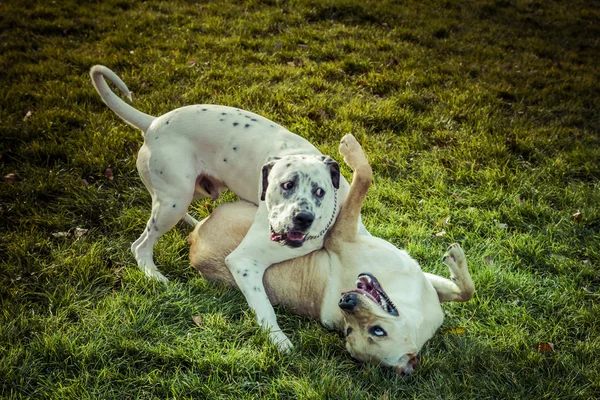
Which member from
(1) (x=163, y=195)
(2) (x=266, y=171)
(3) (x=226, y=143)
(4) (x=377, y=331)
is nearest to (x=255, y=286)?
(2) (x=266, y=171)

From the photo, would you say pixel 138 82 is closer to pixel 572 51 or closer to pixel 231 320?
pixel 231 320

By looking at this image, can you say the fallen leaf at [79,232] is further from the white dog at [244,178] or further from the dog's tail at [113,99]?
the dog's tail at [113,99]

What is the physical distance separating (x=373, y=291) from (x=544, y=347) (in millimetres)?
1264

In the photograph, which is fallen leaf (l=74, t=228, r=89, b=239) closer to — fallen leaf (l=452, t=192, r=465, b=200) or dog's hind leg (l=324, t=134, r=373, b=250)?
dog's hind leg (l=324, t=134, r=373, b=250)

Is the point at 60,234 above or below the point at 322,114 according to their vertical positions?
below

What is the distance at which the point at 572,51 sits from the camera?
834 cm

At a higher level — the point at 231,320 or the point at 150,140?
the point at 150,140

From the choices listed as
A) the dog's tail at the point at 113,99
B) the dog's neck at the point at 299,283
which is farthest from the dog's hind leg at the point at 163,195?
the dog's neck at the point at 299,283

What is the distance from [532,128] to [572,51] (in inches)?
130

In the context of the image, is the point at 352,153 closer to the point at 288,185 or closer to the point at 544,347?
the point at 288,185

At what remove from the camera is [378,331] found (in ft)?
9.46

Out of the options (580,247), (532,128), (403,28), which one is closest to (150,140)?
(580,247)

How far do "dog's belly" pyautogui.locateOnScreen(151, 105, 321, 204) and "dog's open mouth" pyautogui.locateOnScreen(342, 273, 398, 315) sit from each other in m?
1.23

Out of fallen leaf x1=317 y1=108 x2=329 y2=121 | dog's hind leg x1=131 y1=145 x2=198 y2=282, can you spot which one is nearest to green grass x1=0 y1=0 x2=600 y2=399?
fallen leaf x1=317 y1=108 x2=329 y2=121
